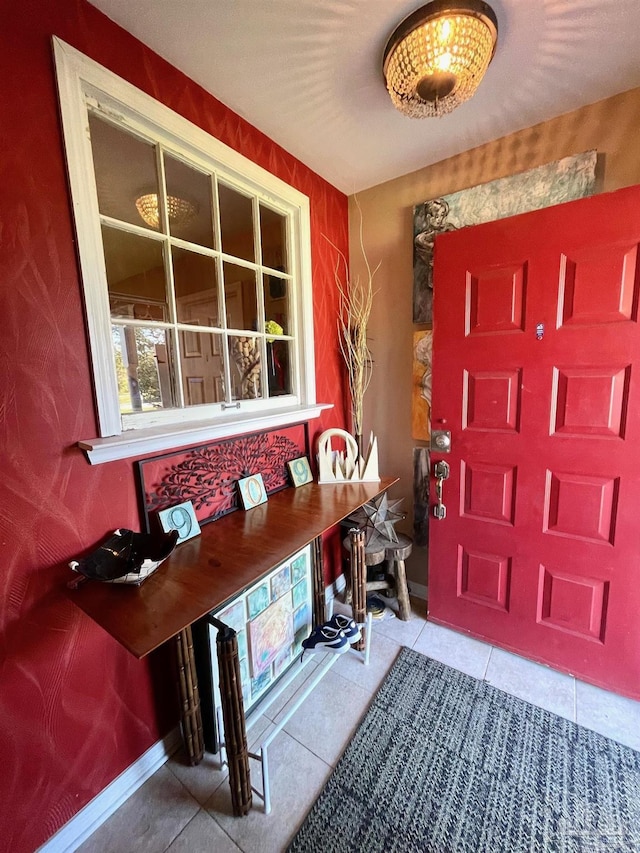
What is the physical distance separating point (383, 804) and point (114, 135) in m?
2.32

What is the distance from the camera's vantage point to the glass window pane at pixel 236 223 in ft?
4.68

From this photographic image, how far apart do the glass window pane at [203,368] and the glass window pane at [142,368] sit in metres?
0.10

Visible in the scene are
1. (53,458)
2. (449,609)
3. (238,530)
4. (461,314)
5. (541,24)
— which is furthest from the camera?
(449,609)

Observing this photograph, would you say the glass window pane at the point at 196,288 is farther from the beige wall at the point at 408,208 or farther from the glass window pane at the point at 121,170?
the beige wall at the point at 408,208

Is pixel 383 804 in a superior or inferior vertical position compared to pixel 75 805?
inferior

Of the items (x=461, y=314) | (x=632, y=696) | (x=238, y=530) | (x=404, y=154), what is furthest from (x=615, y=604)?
(x=404, y=154)

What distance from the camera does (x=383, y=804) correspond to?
1075mm

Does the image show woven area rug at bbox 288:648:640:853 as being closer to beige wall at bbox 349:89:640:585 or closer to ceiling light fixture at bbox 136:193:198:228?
beige wall at bbox 349:89:640:585

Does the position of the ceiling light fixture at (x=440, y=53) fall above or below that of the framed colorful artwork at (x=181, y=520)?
above

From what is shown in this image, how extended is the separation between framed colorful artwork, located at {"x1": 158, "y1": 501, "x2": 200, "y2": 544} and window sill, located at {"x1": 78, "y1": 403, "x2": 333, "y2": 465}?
215 mm

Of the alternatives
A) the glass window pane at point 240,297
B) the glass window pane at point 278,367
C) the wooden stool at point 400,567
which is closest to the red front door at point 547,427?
the wooden stool at point 400,567

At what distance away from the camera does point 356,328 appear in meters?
1.98

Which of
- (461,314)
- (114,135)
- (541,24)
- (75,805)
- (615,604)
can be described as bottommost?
(75,805)

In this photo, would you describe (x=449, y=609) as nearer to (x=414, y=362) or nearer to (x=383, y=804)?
(x=383, y=804)
